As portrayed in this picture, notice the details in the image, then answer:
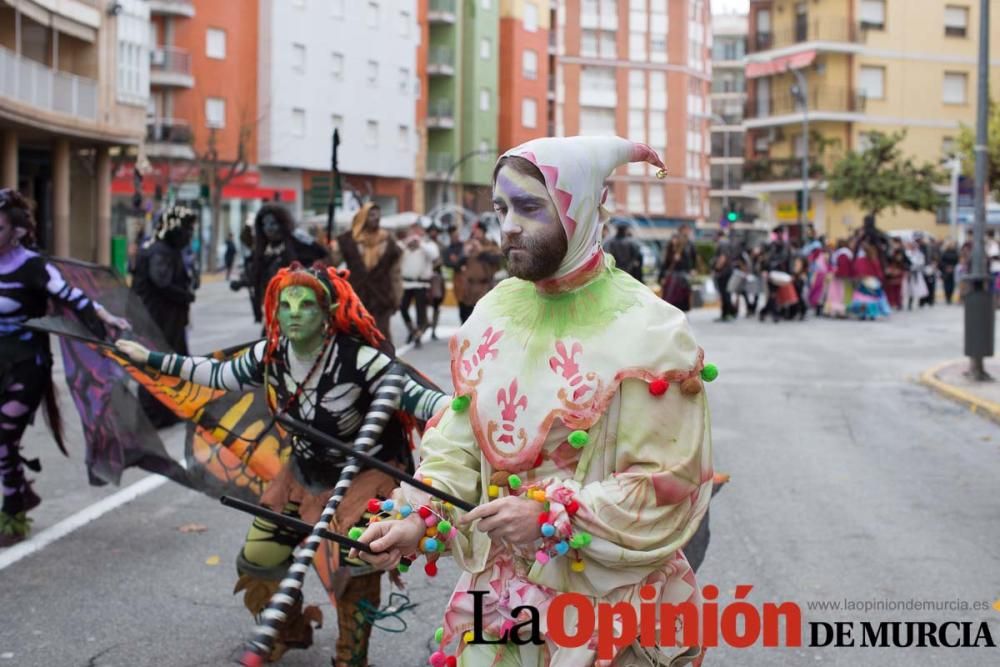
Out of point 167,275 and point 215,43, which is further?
point 215,43

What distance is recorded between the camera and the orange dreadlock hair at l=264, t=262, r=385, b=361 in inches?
209

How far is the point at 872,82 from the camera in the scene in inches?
2581

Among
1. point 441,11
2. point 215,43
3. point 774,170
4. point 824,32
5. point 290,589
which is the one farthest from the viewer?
point 441,11

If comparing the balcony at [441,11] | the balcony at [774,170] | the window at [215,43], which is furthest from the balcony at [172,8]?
the balcony at [774,170]

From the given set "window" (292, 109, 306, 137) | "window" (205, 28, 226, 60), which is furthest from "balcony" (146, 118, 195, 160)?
"window" (292, 109, 306, 137)

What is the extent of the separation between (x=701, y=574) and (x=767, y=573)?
1.13ft

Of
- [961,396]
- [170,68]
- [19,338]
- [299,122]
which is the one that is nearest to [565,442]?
[19,338]

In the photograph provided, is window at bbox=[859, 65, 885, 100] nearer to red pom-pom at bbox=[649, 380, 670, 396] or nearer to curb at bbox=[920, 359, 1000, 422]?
curb at bbox=[920, 359, 1000, 422]

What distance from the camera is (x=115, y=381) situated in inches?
312

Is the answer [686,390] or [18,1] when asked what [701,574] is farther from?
[18,1]

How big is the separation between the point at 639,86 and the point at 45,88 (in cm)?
6348

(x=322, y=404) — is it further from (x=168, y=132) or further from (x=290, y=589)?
(x=168, y=132)

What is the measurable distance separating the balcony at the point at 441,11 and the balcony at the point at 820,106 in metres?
18.0

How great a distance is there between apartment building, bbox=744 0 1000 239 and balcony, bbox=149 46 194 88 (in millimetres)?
26587
